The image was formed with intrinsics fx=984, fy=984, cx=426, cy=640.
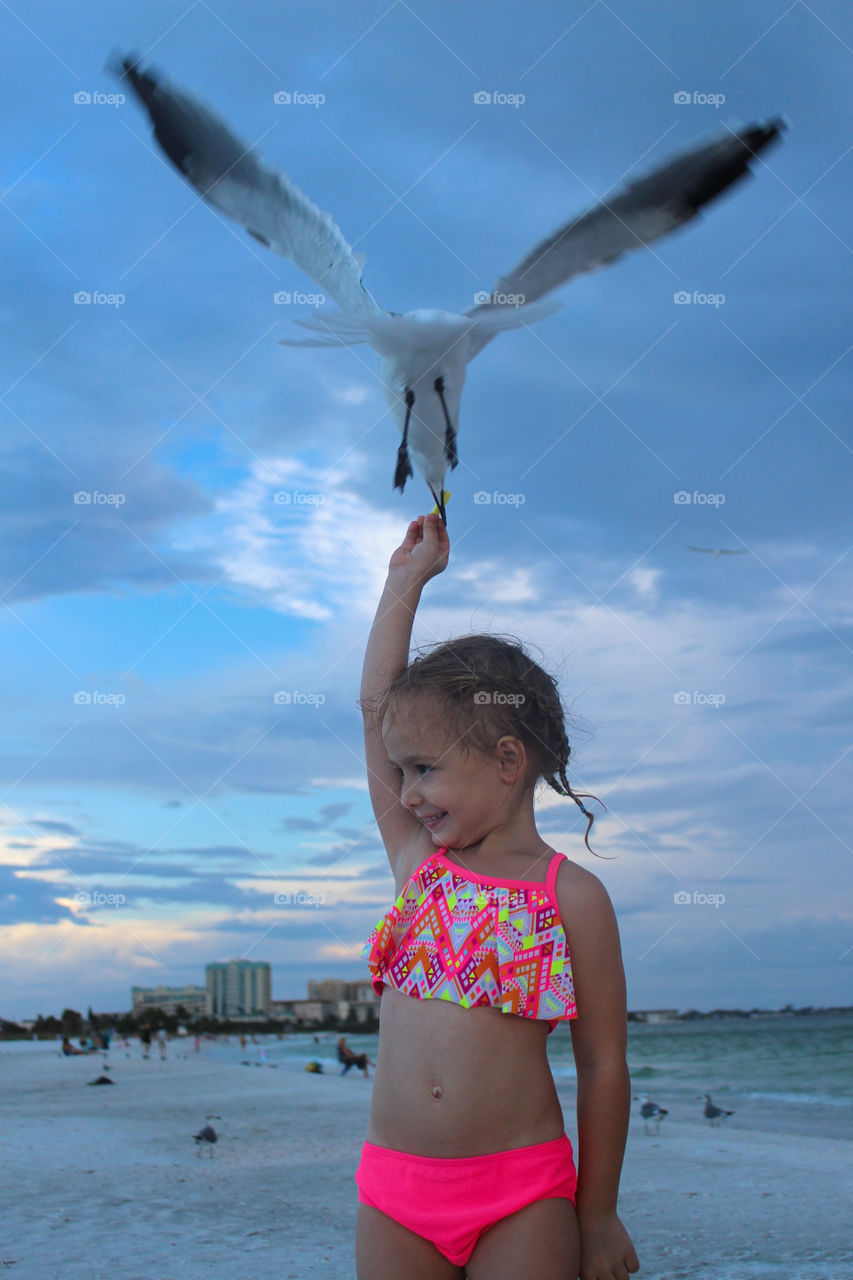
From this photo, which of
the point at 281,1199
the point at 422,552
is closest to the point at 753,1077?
the point at 281,1199

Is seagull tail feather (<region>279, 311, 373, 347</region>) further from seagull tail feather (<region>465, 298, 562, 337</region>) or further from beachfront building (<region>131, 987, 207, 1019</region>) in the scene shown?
beachfront building (<region>131, 987, 207, 1019</region>)

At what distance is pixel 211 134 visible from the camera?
4645mm

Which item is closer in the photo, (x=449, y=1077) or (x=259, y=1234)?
(x=449, y=1077)

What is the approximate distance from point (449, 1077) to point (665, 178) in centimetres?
420

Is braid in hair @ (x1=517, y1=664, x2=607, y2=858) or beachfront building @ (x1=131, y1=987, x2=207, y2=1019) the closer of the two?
braid in hair @ (x1=517, y1=664, x2=607, y2=858)

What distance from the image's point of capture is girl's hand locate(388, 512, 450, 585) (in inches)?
77.4

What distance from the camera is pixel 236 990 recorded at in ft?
176

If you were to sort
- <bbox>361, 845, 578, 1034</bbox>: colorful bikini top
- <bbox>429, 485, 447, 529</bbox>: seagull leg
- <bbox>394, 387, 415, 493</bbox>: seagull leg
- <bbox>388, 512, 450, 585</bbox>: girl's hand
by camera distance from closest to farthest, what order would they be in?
<bbox>361, 845, 578, 1034</bbox>: colorful bikini top < <bbox>388, 512, 450, 585</bbox>: girl's hand < <bbox>429, 485, 447, 529</bbox>: seagull leg < <bbox>394, 387, 415, 493</bbox>: seagull leg

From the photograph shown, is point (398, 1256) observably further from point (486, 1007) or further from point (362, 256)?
point (362, 256)

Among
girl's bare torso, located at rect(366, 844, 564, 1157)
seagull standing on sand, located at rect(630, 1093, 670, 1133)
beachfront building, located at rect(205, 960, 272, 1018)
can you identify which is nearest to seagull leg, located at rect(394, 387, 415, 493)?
girl's bare torso, located at rect(366, 844, 564, 1157)

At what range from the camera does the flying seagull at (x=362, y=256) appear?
417 cm

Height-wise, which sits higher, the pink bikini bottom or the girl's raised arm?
the girl's raised arm

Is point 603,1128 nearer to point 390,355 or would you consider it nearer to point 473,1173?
point 473,1173

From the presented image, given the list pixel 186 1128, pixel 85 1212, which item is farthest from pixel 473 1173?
pixel 186 1128
